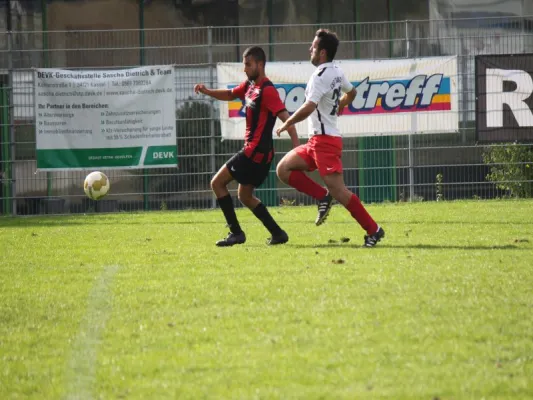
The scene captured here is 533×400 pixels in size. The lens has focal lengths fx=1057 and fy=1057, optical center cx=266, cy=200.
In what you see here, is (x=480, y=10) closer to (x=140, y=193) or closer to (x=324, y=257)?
(x=140, y=193)

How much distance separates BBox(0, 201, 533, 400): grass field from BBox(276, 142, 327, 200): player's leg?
0.56 metres

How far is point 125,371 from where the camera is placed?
4703 mm

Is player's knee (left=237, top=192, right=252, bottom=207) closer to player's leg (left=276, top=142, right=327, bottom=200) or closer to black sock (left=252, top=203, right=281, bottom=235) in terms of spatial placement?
black sock (left=252, top=203, right=281, bottom=235)

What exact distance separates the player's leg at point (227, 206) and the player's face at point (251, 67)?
0.87 m

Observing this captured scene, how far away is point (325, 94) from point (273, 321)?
15.5ft

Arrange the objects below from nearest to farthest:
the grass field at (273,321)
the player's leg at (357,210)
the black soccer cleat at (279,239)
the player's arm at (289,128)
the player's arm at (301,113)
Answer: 1. the grass field at (273,321)
2. the player's arm at (301,113)
3. the player's leg at (357,210)
4. the player's arm at (289,128)
5. the black soccer cleat at (279,239)

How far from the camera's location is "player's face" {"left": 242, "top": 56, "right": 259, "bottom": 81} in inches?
408

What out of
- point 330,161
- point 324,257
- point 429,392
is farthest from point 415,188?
point 429,392

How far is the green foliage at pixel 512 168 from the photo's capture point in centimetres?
1895

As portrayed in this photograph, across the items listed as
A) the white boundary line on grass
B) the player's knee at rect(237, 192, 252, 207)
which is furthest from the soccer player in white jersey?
the white boundary line on grass

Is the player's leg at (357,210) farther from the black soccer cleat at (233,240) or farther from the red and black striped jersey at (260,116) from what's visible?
the black soccer cleat at (233,240)

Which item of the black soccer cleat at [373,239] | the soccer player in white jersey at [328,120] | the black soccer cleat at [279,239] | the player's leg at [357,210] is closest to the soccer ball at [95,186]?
the black soccer cleat at [279,239]

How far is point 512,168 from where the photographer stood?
19.0 metres

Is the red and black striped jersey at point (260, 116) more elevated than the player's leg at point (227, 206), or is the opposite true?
the red and black striped jersey at point (260, 116)
